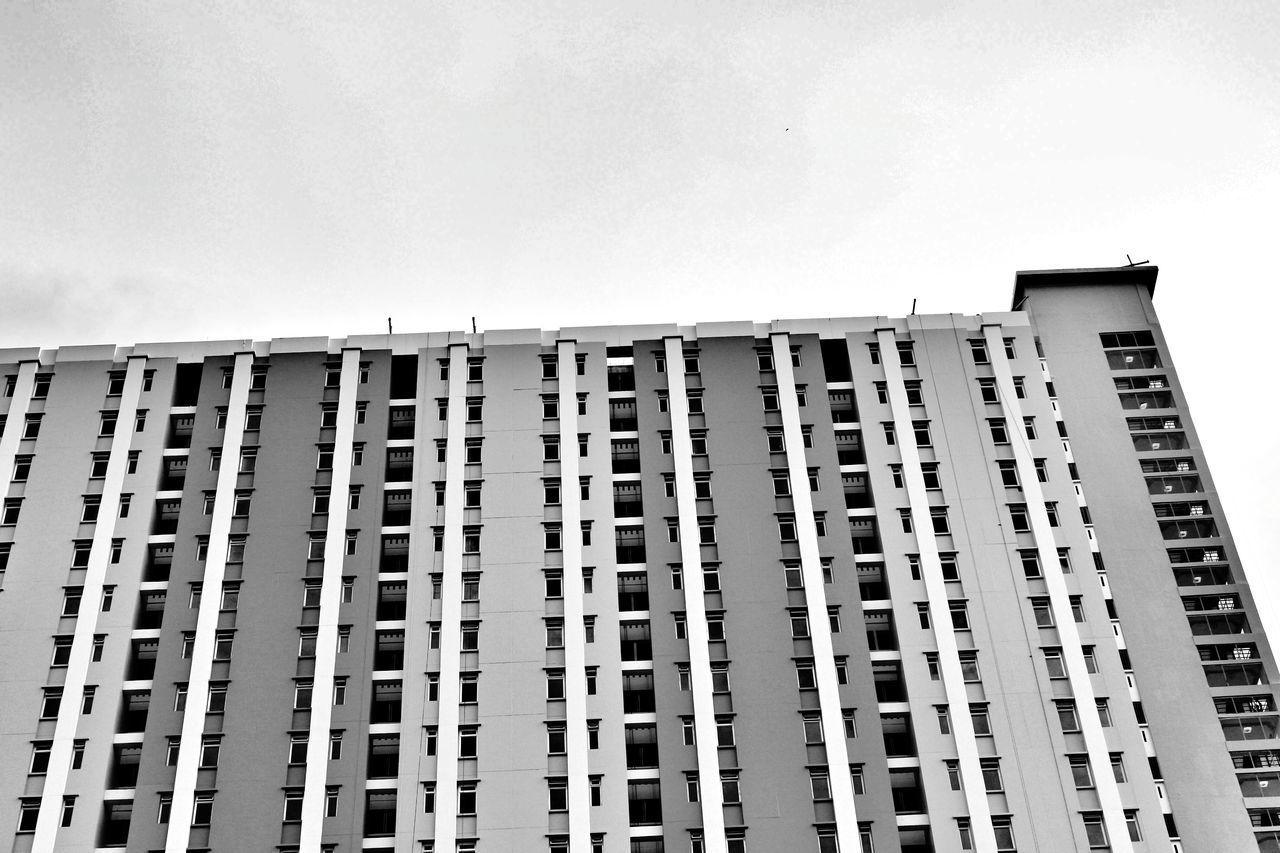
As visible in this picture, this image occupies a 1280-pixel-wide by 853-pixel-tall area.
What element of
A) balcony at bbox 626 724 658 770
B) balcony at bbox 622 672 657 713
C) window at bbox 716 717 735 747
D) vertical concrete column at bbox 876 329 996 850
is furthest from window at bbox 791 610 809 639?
balcony at bbox 626 724 658 770

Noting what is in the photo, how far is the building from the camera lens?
52.1 m

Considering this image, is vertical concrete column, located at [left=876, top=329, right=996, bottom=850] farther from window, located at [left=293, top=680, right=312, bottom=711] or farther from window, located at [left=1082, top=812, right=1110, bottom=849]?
window, located at [left=293, top=680, right=312, bottom=711]

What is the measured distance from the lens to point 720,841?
50.9 meters

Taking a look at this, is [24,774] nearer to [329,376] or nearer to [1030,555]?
[329,376]

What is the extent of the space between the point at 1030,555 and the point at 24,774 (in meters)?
47.0

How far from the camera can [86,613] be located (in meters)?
56.1

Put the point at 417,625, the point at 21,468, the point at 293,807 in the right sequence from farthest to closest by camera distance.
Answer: the point at 21,468, the point at 417,625, the point at 293,807

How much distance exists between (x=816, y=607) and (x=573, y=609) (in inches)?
450

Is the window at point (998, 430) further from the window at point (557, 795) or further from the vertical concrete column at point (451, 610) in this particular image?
the window at point (557, 795)

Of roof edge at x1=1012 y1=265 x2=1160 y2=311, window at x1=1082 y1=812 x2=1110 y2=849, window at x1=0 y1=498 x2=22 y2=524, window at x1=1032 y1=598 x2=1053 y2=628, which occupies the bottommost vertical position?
window at x1=1082 y1=812 x2=1110 y2=849

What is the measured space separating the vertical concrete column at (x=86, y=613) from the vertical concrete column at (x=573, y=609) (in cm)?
1657

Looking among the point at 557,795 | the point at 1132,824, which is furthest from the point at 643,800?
the point at 1132,824

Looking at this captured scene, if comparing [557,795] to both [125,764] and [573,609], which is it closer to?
[573,609]

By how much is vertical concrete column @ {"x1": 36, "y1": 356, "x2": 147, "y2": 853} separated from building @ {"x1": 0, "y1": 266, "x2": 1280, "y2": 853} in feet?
0.50
